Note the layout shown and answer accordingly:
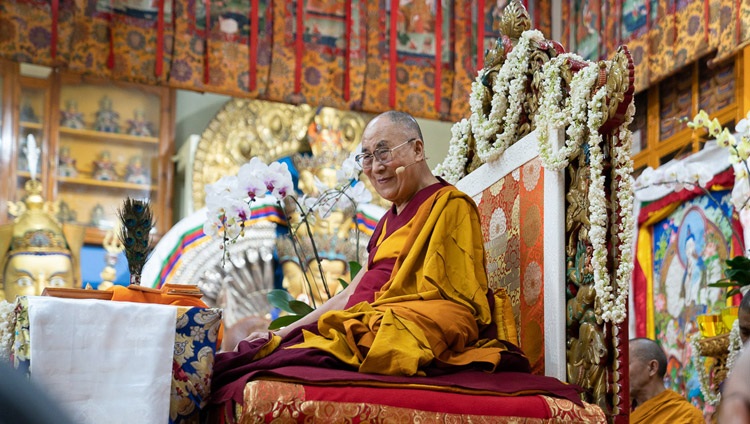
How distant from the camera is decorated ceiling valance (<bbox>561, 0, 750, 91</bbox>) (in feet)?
18.5

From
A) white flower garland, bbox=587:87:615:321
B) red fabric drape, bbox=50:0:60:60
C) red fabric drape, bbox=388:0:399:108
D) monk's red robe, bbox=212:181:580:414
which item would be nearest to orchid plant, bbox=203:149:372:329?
monk's red robe, bbox=212:181:580:414

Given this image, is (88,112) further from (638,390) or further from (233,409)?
(233,409)

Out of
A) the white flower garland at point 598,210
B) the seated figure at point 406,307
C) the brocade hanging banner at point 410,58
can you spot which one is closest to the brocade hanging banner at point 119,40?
the brocade hanging banner at point 410,58

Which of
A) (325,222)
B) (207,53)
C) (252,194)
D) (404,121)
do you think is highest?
(207,53)

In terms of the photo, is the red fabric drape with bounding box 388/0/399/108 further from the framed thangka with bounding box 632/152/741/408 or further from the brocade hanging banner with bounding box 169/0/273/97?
the framed thangka with bounding box 632/152/741/408

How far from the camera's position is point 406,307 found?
8.73ft

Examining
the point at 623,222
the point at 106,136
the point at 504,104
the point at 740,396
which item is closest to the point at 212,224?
the point at 504,104

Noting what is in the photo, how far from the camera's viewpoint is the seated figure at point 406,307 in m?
2.54

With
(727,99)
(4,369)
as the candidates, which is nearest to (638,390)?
(727,99)

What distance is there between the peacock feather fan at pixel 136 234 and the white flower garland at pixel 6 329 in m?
0.36

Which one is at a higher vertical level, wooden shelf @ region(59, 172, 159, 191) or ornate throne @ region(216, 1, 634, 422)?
wooden shelf @ region(59, 172, 159, 191)

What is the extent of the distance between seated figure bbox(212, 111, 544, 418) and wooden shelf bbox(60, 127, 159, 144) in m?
4.95

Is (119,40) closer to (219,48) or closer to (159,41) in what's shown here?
(159,41)

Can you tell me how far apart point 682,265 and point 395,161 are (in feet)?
11.6
